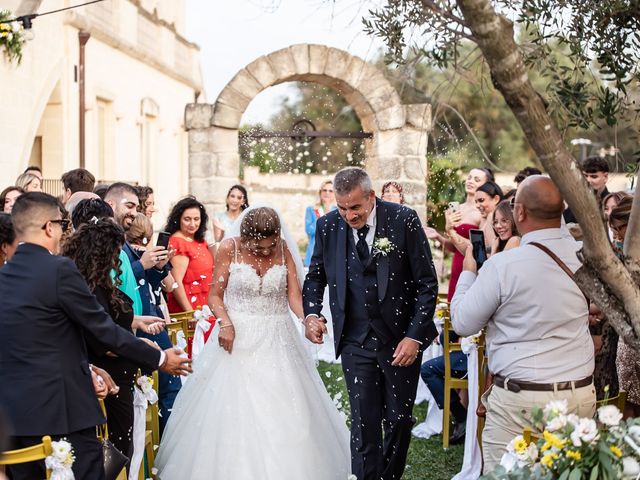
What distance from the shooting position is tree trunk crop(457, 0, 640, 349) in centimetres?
263

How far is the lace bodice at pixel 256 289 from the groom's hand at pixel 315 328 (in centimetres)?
72

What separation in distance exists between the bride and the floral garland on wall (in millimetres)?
6827

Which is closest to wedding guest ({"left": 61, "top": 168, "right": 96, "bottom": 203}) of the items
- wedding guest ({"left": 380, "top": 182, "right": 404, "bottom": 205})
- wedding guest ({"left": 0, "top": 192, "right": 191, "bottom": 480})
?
wedding guest ({"left": 380, "top": 182, "right": 404, "bottom": 205})

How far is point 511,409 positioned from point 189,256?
14.6 ft

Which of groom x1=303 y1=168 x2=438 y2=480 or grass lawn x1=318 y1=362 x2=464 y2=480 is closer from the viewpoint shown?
groom x1=303 y1=168 x2=438 y2=480

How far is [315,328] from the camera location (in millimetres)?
5250

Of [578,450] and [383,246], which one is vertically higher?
[383,246]

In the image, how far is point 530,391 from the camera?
12.6ft

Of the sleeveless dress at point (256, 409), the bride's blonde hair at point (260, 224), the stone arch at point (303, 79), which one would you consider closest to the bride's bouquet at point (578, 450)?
the sleeveless dress at point (256, 409)

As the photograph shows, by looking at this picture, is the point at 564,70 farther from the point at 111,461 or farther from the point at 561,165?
the point at 111,461

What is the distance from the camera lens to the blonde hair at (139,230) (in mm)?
6504

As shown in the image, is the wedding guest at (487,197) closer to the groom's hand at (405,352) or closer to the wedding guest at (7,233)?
the groom's hand at (405,352)

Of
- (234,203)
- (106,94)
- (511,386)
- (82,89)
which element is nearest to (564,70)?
(511,386)

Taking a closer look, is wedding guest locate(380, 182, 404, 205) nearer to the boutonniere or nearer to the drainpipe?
the boutonniere
